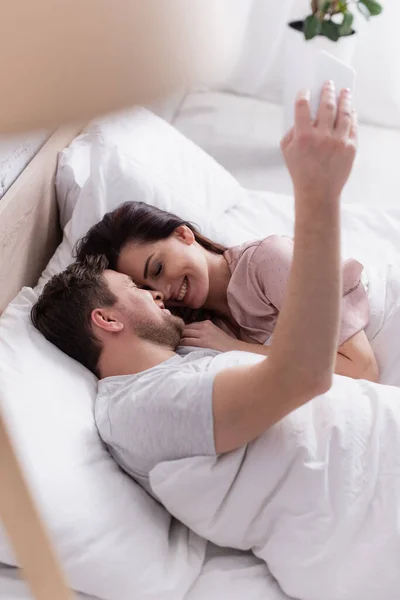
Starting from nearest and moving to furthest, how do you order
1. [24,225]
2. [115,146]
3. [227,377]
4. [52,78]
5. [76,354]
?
1. [52,78]
2. [227,377]
3. [76,354]
4. [24,225]
5. [115,146]

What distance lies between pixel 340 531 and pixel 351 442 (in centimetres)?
13

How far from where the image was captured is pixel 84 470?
1.00 m

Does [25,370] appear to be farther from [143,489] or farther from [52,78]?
[52,78]

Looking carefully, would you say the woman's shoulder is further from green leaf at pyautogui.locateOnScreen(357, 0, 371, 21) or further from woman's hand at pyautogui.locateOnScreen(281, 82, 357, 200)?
green leaf at pyautogui.locateOnScreen(357, 0, 371, 21)

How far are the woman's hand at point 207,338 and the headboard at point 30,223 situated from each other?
1.24 ft

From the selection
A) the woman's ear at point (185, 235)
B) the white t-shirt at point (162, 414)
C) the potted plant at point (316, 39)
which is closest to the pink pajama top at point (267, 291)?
the woman's ear at point (185, 235)

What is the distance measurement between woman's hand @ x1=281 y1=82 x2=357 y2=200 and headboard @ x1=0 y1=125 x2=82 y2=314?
716mm

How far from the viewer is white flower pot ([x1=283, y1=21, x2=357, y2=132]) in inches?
87.7

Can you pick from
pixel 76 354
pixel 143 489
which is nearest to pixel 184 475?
pixel 143 489

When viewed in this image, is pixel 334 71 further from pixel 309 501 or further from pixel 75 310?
pixel 309 501

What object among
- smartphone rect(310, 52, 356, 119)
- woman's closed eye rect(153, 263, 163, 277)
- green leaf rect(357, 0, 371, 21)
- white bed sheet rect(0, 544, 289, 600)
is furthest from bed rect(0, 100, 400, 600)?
green leaf rect(357, 0, 371, 21)

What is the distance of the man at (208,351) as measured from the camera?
0.72m

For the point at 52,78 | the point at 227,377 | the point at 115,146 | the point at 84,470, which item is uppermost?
the point at 52,78

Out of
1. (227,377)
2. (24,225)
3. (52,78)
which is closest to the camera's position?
(52,78)
